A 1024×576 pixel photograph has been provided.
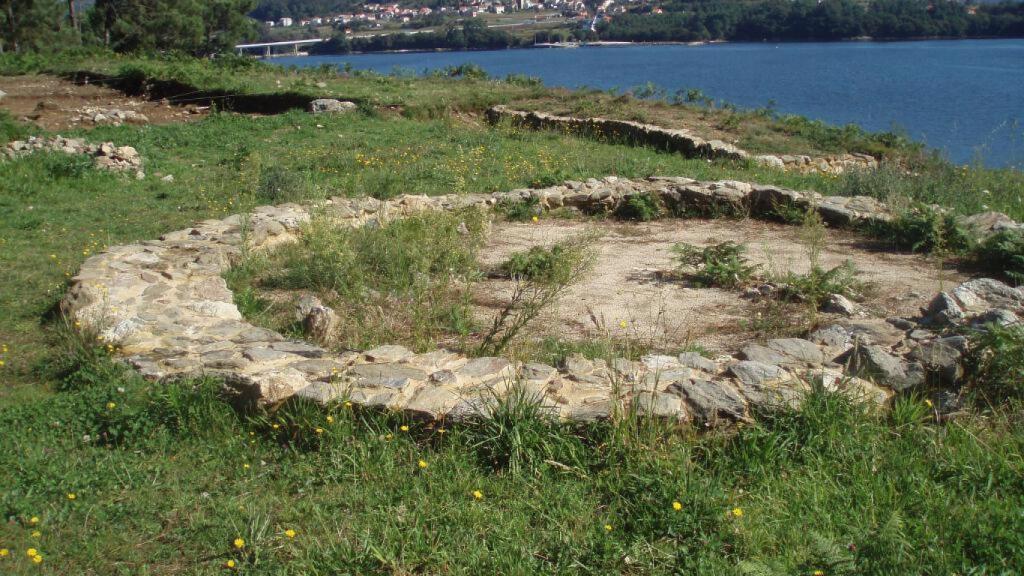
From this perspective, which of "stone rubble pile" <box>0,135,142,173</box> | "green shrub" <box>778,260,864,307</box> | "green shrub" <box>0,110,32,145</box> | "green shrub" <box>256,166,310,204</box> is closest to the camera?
"green shrub" <box>778,260,864,307</box>

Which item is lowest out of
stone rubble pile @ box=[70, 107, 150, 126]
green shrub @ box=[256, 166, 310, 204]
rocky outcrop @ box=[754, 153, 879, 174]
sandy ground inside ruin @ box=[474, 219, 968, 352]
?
sandy ground inside ruin @ box=[474, 219, 968, 352]

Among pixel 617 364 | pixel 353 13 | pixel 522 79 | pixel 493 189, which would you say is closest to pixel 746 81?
pixel 522 79

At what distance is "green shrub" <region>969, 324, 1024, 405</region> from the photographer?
4254 mm

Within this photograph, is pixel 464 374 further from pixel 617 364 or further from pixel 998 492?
pixel 998 492

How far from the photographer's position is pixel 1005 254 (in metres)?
7.32

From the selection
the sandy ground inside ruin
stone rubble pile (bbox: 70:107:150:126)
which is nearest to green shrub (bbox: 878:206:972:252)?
the sandy ground inside ruin

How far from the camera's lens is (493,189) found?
36.2 feet

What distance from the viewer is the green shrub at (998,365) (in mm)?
4254

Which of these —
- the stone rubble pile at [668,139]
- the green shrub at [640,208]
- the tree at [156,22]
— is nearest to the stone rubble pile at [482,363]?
the green shrub at [640,208]

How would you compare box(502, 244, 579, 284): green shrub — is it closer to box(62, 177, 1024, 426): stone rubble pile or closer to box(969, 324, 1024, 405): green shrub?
box(62, 177, 1024, 426): stone rubble pile

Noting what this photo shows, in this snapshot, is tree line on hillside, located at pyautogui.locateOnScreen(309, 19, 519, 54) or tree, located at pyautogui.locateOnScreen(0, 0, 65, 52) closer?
tree, located at pyautogui.locateOnScreen(0, 0, 65, 52)

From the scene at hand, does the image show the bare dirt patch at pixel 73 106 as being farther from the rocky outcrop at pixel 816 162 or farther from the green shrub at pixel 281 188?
the rocky outcrop at pixel 816 162

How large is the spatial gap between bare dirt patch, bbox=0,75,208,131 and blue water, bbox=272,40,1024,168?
7862 millimetres

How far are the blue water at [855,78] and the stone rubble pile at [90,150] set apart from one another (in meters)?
12.2
